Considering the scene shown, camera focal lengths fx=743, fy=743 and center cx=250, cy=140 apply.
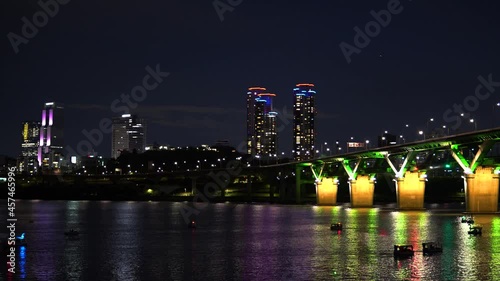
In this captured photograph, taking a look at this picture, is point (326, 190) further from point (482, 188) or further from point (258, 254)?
point (258, 254)

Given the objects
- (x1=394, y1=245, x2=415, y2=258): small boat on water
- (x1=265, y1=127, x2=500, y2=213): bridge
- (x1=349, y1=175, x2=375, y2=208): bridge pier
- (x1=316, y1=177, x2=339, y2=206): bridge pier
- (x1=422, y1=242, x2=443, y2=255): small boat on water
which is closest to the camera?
(x1=394, y1=245, x2=415, y2=258): small boat on water

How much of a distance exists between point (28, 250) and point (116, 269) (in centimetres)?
1470

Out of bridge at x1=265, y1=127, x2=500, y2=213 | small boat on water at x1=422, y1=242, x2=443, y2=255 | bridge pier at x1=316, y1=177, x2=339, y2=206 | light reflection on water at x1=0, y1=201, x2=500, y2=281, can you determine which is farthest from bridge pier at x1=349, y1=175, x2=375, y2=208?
small boat on water at x1=422, y1=242, x2=443, y2=255

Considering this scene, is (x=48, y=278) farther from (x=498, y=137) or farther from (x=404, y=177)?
(x=404, y=177)

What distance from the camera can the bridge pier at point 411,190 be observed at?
123125 mm

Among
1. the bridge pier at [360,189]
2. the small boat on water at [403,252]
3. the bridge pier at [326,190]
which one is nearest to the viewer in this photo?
the small boat on water at [403,252]

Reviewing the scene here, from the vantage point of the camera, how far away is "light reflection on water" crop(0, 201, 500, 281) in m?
43.4

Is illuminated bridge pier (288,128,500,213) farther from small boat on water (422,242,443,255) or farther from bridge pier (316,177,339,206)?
small boat on water (422,242,443,255)

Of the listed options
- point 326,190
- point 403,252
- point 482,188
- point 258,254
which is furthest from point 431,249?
point 326,190

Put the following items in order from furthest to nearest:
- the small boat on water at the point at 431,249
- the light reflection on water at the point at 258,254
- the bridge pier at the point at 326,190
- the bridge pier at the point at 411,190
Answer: the bridge pier at the point at 326,190 < the bridge pier at the point at 411,190 < the small boat on water at the point at 431,249 < the light reflection on water at the point at 258,254

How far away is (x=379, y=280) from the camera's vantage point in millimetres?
40344

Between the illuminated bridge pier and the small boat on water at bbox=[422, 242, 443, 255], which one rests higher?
the illuminated bridge pier

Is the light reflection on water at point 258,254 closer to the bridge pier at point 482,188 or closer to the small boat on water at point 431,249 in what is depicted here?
the small boat on water at point 431,249

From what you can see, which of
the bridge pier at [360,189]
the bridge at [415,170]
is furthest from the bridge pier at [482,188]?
the bridge pier at [360,189]
